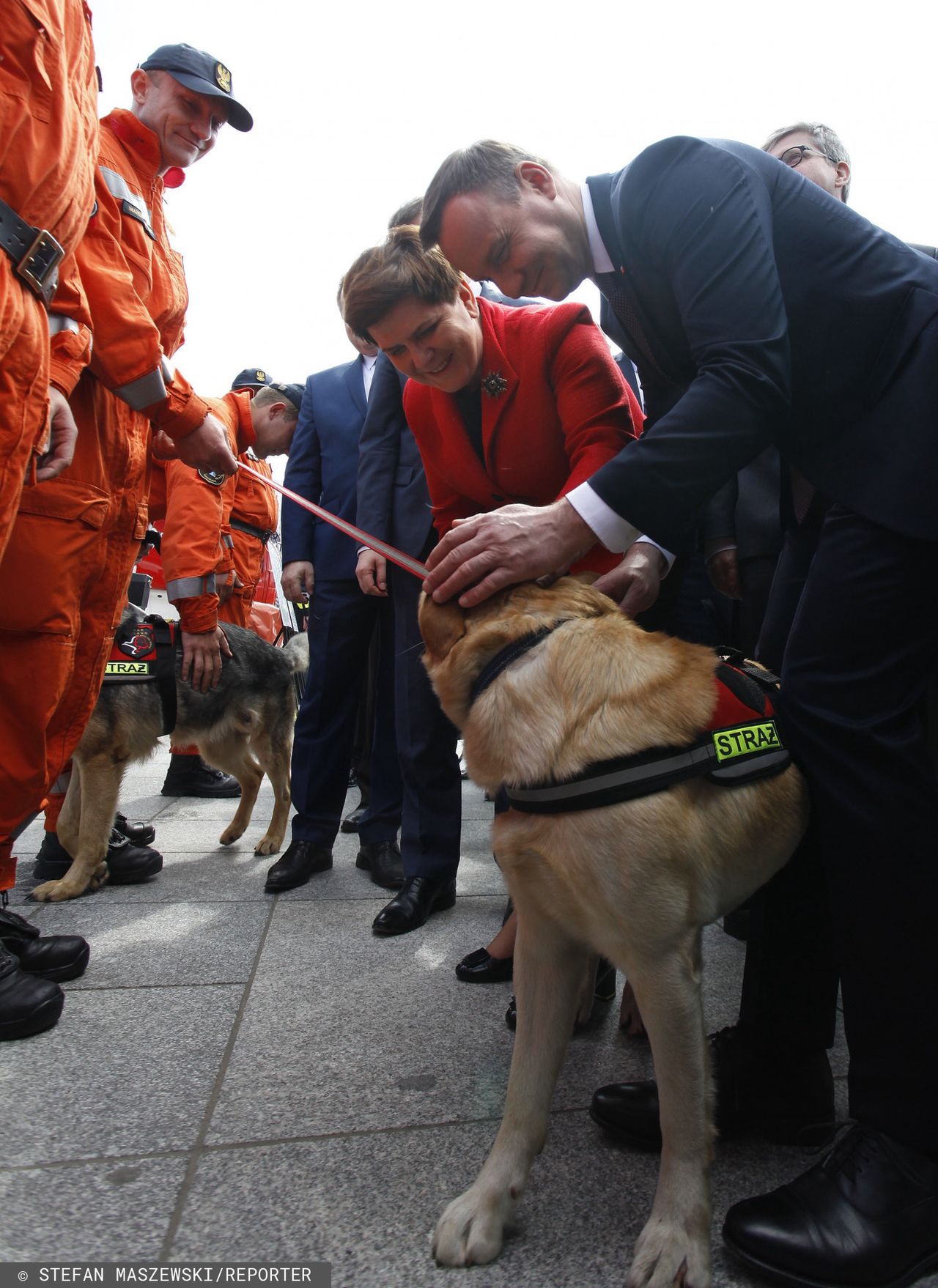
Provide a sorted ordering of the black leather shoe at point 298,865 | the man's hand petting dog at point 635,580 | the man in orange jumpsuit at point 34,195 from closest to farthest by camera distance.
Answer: the man in orange jumpsuit at point 34,195, the man's hand petting dog at point 635,580, the black leather shoe at point 298,865

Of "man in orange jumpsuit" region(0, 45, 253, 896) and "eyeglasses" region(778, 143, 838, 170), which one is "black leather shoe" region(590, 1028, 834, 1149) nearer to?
"man in orange jumpsuit" region(0, 45, 253, 896)

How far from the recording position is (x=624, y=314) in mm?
1838

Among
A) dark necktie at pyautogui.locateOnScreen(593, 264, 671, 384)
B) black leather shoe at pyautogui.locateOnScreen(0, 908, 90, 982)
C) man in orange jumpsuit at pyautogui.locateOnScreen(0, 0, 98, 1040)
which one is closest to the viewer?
man in orange jumpsuit at pyautogui.locateOnScreen(0, 0, 98, 1040)

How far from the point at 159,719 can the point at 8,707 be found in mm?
2000

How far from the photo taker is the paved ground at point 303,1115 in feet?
4.53

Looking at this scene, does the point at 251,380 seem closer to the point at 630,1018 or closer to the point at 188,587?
the point at 188,587

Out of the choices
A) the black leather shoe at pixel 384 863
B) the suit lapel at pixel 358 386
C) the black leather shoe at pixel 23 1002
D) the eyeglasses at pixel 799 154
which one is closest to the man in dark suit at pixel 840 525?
the black leather shoe at pixel 23 1002

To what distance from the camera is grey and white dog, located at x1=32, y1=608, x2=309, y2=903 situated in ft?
11.8

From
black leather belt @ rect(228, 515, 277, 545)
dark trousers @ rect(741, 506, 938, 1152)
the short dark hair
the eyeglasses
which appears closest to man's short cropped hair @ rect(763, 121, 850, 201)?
the eyeglasses

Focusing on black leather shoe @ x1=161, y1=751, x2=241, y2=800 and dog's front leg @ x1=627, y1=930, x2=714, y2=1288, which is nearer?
dog's front leg @ x1=627, y1=930, x2=714, y2=1288

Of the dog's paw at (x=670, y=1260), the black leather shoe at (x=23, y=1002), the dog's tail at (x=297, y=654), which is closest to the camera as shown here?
the dog's paw at (x=670, y=1260)

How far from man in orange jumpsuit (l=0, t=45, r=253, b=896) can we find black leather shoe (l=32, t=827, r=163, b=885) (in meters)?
1.43

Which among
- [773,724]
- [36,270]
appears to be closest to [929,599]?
[773,724]

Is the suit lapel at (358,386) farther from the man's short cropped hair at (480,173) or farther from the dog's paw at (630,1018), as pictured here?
the dog's paw at (630,1018)
